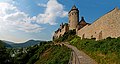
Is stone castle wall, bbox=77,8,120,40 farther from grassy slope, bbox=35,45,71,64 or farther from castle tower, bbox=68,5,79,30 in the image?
castle tower, bbox=68,5,79,30

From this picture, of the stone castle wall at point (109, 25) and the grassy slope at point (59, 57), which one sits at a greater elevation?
the stone castle wall at point (109, 25)

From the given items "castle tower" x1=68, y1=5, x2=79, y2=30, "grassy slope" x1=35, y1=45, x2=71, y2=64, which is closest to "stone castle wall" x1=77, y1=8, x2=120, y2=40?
"grassy slope" x1=35, y1=45, x2=71, y2=64

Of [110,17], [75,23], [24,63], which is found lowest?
[24,63]

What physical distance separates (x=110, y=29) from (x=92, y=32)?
1182cm

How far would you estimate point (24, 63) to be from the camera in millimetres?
59062

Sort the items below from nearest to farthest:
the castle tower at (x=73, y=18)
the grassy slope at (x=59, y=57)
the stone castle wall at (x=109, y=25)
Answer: the grassy slope at (x=59, y=57) → the stone castle wall at (x=109, y=25) → the castle tower at (x=73, y=18)

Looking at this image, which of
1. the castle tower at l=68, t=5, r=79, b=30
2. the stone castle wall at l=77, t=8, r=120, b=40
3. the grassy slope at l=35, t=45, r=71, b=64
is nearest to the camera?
the grassy slope at l=35, t=45, r=71, b=64

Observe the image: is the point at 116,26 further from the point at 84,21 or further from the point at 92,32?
the point at 84,21

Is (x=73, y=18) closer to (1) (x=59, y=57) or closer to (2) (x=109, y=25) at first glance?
(2) (x=109, y=25)

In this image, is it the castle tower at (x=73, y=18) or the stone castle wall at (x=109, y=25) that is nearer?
the stone castle wall at (x=109, y=25)

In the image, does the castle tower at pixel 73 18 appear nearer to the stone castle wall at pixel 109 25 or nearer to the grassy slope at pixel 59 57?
the grassy slope at pixel 59 57

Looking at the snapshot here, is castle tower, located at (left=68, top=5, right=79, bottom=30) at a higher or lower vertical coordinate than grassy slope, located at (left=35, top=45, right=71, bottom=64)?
higher

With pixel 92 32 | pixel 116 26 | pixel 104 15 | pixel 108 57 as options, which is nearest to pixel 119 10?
pixel 116 26

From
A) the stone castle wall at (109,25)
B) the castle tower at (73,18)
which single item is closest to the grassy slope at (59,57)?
the stone castle wall at (109,25)
